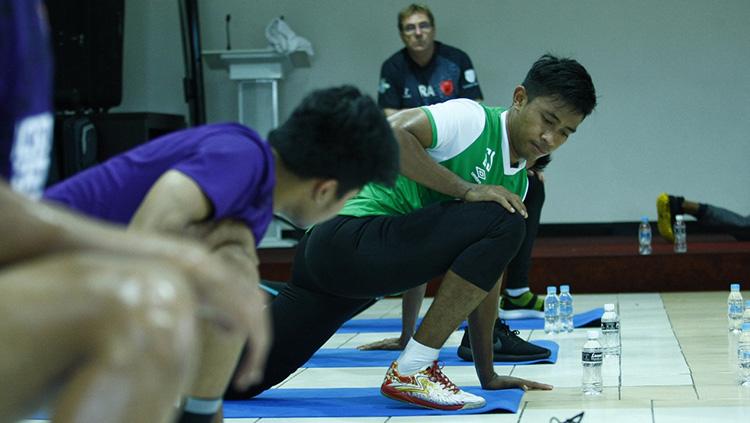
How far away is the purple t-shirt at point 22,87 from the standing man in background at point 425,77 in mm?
4688

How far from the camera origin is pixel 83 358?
0.92 m

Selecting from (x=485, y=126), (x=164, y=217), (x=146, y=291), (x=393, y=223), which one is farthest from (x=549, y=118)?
(x=146, y=291)

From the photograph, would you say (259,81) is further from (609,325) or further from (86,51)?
(609,325)

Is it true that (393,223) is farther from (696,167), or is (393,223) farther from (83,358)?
(696,167)

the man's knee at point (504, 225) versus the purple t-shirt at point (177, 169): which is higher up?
the purple t-shirt at point (177, 169)

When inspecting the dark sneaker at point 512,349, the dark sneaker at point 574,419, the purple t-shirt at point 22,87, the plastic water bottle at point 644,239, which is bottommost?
the plastic water bottle at point 644,239

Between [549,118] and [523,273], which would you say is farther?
[523,273]

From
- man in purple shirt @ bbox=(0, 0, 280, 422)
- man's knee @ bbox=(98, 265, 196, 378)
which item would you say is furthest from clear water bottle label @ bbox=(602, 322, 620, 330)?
man's knee @ bbox=(98, 265, 196, 378)

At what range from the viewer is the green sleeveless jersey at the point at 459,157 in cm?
292

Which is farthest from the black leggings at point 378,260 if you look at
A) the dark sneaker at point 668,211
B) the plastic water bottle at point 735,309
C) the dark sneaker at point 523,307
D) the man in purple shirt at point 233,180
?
the dark sneaker at point 668,211

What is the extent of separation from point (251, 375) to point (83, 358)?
0.24 metres

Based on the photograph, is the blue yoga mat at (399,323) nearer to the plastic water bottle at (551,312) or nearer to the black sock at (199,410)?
the plastic water bottle at (551,312)

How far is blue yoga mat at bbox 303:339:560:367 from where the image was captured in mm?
3631

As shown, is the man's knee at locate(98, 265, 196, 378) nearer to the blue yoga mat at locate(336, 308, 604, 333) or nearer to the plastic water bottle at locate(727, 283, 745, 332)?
the plastic water bottle at locate(727, 283, 745, 332)
